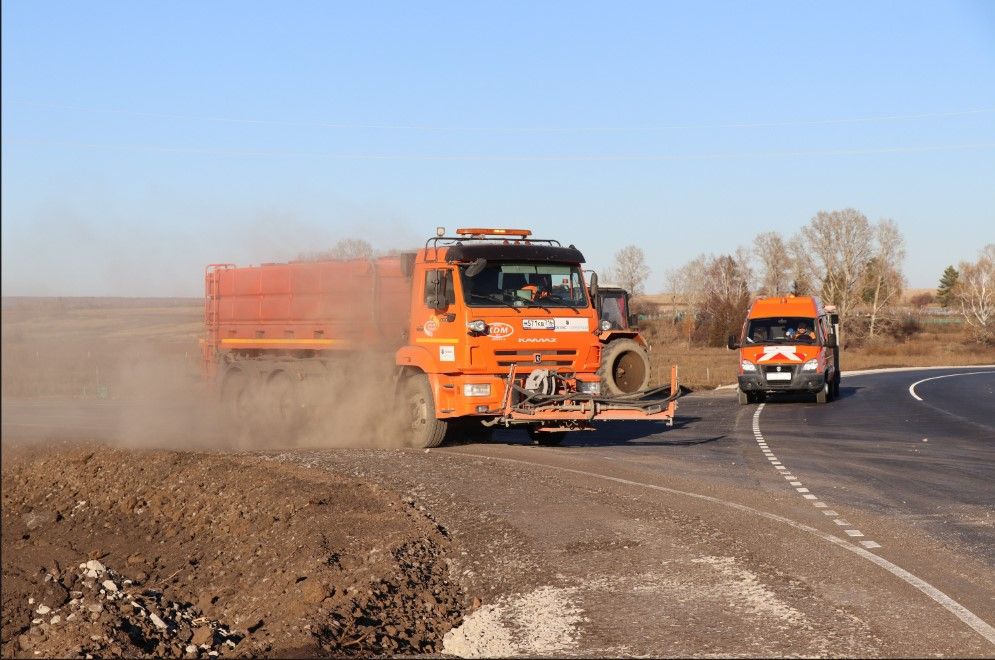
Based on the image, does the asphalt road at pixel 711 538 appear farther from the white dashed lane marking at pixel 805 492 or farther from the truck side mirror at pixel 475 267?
the truck side mirror at pixel 475 267

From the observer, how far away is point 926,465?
17.5 metres

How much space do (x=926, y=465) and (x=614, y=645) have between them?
11697 millimetres

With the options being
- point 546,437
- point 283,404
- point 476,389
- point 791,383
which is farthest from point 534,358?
point 791,383

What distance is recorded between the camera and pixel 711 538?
35.7 feet

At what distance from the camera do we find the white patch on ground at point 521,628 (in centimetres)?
728

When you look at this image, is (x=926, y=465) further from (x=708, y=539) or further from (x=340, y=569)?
(x=340, y=569)

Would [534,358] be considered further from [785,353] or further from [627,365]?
[785,353]

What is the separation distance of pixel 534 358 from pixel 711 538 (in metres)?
7.98

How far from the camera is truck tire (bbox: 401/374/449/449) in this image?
61.7 feet

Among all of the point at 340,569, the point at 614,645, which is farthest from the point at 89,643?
the point at 614,645

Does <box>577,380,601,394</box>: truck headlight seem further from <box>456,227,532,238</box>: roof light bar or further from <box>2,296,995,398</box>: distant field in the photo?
<box>2,296,995,398</box>: distant field

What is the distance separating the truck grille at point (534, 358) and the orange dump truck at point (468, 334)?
0.02 m

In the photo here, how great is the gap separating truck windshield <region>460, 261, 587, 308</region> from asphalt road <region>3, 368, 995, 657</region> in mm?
2459

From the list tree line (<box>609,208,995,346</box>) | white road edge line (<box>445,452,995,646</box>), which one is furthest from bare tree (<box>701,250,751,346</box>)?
white road edge line (<box>445,452,995,646</box>)
